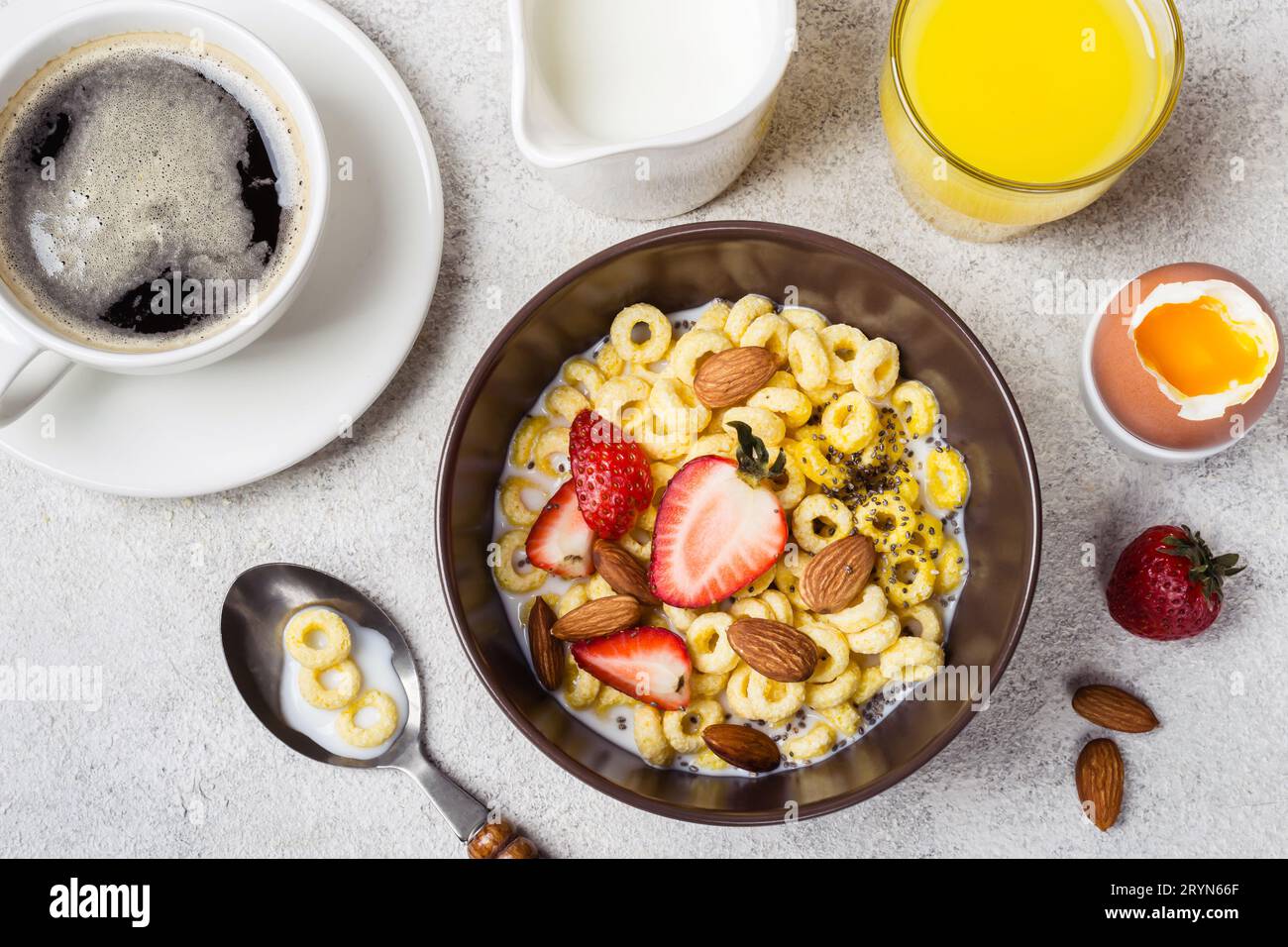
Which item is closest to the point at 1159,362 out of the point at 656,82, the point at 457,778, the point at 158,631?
the point at 656,82

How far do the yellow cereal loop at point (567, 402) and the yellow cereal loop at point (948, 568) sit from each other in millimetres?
335

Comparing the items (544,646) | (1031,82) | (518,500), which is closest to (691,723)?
(544,646)

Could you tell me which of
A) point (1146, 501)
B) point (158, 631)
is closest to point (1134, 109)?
point (1146, 501)

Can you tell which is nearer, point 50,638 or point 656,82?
point 656,82

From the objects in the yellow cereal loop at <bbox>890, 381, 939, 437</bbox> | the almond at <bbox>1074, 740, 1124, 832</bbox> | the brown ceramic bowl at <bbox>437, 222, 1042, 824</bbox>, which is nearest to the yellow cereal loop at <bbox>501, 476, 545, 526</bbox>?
the brown ceramic bowl at <bbox>437, 222, 1042, 824</bbox>

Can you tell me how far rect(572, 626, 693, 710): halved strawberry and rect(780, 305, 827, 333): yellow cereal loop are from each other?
0.95 feet

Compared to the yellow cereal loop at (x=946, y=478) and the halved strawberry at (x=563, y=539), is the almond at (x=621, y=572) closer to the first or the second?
the halved strawberry at (x=563, y=539)

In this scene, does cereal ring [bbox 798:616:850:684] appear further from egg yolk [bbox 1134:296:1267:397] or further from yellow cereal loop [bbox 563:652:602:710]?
egg yolk [bbox 1134:296:1267:397]

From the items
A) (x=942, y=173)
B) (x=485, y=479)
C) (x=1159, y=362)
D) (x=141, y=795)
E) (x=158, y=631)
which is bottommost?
(x=141, y=795)

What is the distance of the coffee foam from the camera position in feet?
2.68

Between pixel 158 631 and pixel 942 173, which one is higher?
pixel 942 173

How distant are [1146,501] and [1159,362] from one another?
15cm

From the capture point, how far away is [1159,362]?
874 mm
